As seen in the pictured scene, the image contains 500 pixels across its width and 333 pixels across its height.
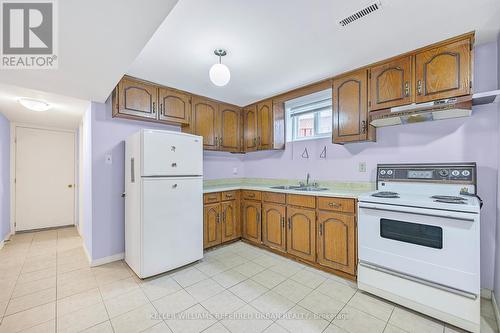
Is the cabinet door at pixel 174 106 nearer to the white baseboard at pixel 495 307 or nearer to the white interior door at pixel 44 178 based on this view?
the white interior door at pixel 44 178

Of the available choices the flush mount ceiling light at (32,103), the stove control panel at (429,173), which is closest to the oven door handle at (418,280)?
the stove control panel at (429,173)

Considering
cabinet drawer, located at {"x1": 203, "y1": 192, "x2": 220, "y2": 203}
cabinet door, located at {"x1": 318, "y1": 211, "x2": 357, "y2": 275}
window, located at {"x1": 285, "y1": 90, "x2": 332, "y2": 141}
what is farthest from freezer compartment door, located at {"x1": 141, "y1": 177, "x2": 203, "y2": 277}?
window, located at {"x1": 285, "y1": 90, "x2": 332, "y2": 141}

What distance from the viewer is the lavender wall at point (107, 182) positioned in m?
2.58

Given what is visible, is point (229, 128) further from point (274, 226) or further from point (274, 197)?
point (274, 226)

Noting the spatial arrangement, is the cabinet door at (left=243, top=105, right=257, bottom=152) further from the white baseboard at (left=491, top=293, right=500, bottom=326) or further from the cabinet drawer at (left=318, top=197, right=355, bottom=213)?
the white baseboard at (left=491, top=293, right=500, bottom=326)

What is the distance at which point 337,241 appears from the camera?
2.27m

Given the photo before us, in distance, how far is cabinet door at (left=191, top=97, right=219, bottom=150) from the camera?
10.5 feet

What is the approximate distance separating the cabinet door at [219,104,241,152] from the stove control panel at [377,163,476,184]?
7.11 ft

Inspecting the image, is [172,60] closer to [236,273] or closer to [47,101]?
[47,101]

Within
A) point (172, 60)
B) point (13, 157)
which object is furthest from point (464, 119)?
point (13, 157)

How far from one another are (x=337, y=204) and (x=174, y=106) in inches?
95.1

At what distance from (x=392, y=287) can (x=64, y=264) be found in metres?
3.54

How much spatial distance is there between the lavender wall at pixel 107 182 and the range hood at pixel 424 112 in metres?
2.99

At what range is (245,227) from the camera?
3.35m
